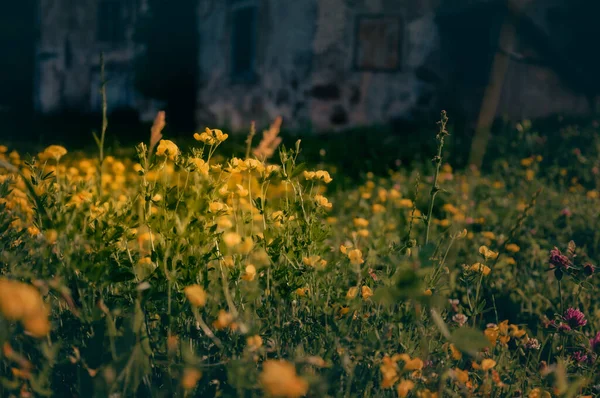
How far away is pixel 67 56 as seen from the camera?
13141 mm

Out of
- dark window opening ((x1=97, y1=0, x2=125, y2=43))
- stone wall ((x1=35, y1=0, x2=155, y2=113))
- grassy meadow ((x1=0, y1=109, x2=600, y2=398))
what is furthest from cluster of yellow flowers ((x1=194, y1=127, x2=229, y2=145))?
dark window opening ((x1=97, y1=0, x2=125, y2=43))

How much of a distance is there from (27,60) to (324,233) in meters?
14.2

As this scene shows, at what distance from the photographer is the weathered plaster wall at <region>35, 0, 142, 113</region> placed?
13000 mm

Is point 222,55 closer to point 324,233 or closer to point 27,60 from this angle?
point 27,60

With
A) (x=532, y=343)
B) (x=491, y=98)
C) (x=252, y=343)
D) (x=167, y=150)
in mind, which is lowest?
(x=532, y=343)

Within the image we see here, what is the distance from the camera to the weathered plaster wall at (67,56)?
42.7 feet

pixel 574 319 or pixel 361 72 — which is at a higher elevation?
pixel 361 72

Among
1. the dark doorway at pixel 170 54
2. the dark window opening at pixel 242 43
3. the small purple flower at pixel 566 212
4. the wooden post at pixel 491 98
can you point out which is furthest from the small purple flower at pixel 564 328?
the dark doorway at pixel 170 54

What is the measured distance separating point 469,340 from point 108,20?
1324cm

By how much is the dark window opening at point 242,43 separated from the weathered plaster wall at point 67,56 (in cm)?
393

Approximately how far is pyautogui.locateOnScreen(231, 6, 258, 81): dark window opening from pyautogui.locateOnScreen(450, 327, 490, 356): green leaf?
8.88 meters

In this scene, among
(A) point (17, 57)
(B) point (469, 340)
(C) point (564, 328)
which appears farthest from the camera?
(A) point (17, 57)

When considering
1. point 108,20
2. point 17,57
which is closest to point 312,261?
point 108,20

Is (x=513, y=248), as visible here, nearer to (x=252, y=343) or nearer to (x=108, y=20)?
(x=252, y=343)
